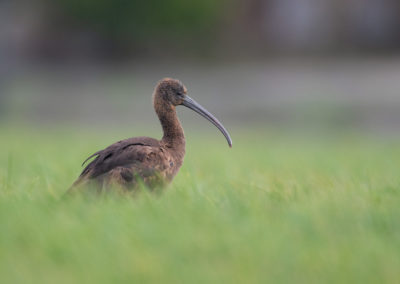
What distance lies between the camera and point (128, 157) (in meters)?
5.14

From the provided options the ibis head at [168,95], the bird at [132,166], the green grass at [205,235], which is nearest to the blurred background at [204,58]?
the ibis head at [168,95]

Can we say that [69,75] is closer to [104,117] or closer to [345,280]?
[104,117]

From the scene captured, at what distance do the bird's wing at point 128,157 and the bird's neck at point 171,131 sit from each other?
14.3 inches

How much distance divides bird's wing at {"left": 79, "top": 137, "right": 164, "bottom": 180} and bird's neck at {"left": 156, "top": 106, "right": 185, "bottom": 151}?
0.36 meters

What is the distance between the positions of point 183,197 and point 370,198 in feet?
3.75

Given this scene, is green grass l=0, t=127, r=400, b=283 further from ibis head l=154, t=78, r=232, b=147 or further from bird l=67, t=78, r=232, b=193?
ibis head l=154, t=78, r=232, b=147

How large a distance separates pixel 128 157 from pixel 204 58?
26.8m

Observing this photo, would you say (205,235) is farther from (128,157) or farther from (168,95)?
(168,95)

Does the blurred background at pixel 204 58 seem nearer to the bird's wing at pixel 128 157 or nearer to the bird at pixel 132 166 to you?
the bird at pixel 132 166

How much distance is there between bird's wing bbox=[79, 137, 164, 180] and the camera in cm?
512

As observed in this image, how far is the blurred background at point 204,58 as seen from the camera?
977 inches

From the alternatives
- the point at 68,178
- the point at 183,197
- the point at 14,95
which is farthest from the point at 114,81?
the point at 183,197

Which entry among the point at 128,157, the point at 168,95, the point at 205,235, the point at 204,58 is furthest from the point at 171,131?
the point at 204,58

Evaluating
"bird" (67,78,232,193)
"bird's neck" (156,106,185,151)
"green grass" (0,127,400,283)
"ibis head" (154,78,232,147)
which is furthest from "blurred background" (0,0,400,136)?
"green grass" (0,127,400,283)
